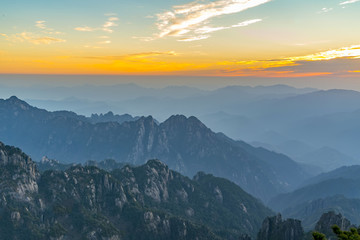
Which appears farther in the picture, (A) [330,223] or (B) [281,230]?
(B) [281,230]

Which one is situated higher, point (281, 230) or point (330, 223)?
point (330, 223)

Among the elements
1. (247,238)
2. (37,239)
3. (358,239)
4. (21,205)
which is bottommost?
(247,238)

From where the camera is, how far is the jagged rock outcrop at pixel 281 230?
17175cm

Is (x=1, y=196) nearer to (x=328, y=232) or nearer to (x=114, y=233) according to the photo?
(x=114, y=233)

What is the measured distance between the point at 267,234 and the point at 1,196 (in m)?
167

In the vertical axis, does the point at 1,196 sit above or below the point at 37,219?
above

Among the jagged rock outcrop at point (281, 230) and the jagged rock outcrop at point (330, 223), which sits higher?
the jagged rock outcrop at point (330, 223)

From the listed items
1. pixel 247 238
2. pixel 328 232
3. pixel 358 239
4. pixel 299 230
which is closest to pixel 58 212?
pixel 247 238

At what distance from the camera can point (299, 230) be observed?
566 feet

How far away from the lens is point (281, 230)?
577ft

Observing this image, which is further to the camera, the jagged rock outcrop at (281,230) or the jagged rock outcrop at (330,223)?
the jagged rock outcrop at (281,230)

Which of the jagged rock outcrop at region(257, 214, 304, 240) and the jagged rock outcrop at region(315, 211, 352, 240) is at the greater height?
the jagged rock outcrop at region(315, 211, 352, 240)

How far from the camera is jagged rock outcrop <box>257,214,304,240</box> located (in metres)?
172

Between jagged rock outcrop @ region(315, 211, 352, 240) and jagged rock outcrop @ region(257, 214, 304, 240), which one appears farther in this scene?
jagged rock outcrop @ region(257, 214, 304, 240)
